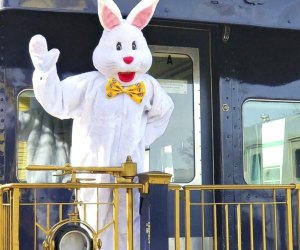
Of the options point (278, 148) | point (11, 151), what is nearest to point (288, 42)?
point (278, 148)

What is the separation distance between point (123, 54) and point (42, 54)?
0.48 metres

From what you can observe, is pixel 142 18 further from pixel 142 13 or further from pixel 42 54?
pixel 42 54

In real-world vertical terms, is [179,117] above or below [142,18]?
below

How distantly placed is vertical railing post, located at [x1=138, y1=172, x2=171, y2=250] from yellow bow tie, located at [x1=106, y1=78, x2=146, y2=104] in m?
0.63

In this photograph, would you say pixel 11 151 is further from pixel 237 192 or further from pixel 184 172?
pixel 237 192

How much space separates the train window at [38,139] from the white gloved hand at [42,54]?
0.65m

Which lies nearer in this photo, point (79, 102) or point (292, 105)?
point (79, 102)

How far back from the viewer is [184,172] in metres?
4.59

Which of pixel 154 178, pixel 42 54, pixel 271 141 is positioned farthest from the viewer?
pixel 271 141

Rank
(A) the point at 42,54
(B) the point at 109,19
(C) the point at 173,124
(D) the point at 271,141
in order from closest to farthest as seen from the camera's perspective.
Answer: (A) the point at 42,54 < (B) the point at 109,19 < (C) the point at 173,124 < (D) the point at 271,141

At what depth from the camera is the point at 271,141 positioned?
4832 millimetres

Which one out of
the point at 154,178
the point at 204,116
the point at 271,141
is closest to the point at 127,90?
the point at 154,178

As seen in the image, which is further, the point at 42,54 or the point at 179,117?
the point at 179,117

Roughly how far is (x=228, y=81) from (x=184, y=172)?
2.36 feet
